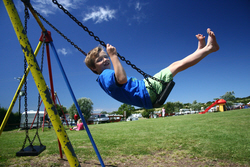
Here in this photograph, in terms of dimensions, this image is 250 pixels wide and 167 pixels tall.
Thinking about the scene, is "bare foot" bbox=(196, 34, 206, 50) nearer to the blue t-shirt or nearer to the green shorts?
the green shorts

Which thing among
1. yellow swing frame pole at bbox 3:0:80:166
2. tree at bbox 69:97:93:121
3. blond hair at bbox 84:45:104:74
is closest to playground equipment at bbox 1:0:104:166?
yellow swing frame pole at bbox 3:0:80:166

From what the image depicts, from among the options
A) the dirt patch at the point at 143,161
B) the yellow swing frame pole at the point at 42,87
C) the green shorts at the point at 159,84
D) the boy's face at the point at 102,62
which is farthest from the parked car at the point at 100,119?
the yellow swing frame pole at the point at 42,87

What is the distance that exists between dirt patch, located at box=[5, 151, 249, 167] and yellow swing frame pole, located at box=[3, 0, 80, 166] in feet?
6.66

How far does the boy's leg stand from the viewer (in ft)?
5.78

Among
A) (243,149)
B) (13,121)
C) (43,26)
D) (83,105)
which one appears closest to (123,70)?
(43,26)

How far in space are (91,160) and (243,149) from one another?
3346 mm

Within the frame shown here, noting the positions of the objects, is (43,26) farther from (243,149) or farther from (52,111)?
(243,149)

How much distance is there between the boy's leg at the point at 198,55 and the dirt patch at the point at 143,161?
1.96m

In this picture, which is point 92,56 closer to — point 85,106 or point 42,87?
point 42,87

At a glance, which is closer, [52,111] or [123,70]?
[52,111]

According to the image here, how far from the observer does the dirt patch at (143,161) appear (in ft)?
8.83

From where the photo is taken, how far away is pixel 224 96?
2304 inches

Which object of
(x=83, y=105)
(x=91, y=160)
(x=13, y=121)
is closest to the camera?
(x=91, y=160)

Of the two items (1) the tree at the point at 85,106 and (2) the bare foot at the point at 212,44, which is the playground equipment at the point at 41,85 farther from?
(1) the tree at the point at 85,106
